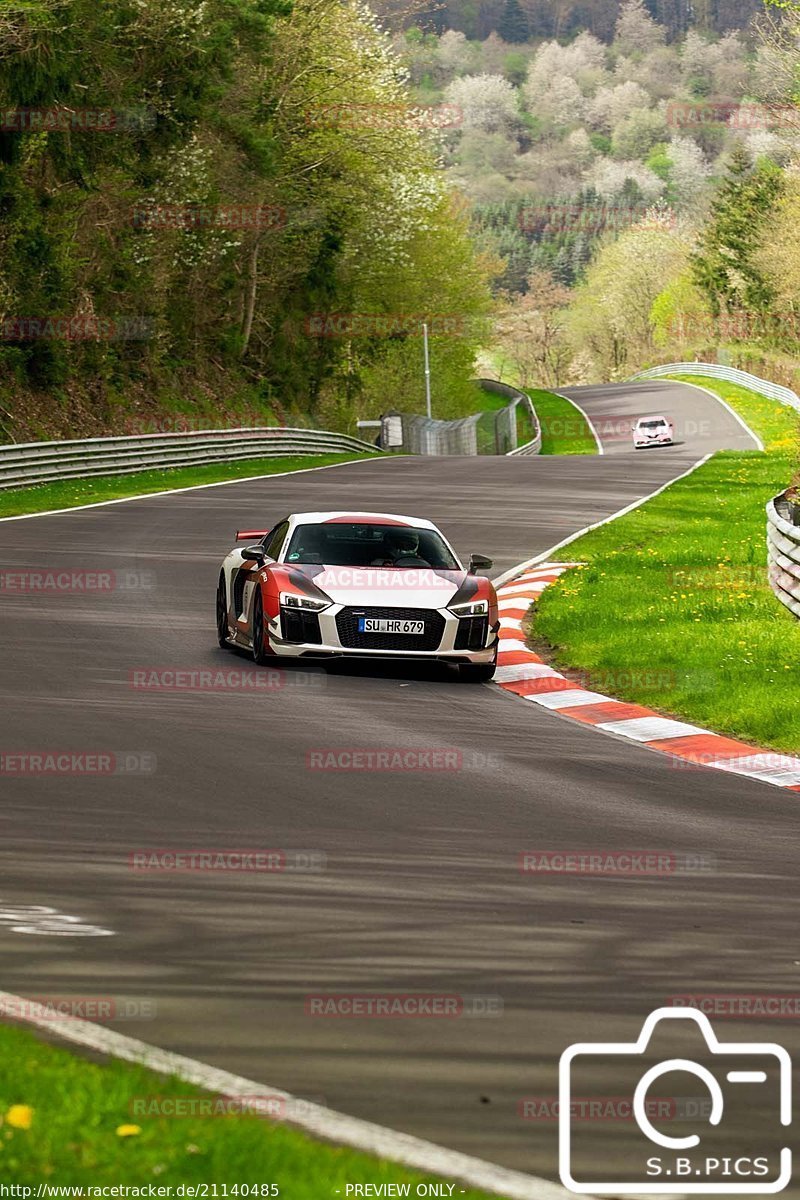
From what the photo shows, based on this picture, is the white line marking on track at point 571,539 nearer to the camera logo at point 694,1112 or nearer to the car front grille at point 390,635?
the car front grille at point 390,635

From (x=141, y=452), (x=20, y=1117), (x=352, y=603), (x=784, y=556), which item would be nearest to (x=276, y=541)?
(x=352, y=603)

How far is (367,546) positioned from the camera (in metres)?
15.7

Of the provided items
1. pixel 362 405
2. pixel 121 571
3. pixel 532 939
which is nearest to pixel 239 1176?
pixel 532 939

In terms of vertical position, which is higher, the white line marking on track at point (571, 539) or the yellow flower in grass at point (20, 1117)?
the yellow flower in grass at point (20, 1117)

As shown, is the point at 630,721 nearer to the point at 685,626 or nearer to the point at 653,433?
the point at 685,626

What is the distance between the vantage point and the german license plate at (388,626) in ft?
46.5

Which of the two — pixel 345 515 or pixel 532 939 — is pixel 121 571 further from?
pixel 532 939

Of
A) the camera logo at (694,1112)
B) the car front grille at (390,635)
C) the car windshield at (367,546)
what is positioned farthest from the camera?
the car windshield at (367,546)

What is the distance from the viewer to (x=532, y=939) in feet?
20.9

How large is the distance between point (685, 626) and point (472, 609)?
303cm

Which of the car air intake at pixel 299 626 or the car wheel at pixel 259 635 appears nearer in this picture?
the car air intake at pixel 299 626

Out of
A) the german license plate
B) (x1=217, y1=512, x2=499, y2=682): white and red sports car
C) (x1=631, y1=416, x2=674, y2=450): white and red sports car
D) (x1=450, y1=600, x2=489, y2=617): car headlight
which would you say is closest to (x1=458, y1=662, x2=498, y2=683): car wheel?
(x1=217, y1=512, x2=499, y2=682): white and red sports car

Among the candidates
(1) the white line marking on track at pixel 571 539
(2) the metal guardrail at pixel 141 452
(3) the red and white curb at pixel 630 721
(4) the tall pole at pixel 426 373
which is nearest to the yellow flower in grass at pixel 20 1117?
(3) the red and white curb at pixel 630 721

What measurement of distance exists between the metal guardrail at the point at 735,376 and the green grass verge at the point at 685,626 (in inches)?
1860
